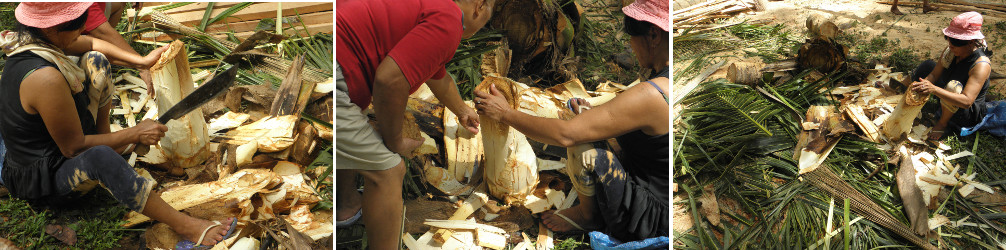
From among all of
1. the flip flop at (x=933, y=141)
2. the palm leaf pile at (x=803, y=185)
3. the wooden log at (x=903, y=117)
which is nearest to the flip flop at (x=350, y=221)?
the palm leaf pile at (x=803, y=185)

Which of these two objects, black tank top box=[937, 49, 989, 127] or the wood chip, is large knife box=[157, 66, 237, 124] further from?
black tank top box=[937, 49, 989, 127]

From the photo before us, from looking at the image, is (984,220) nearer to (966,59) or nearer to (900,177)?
(900,177)

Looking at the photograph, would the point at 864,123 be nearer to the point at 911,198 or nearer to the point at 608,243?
the point at 911,198

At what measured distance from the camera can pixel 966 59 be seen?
367 cm

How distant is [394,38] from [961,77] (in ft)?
11.3

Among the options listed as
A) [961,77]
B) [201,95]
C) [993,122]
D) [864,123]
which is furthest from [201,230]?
[993,122]

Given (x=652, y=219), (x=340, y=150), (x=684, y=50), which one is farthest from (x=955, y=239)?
(x=340, y=150)

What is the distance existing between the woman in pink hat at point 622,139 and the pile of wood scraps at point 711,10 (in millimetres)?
3396

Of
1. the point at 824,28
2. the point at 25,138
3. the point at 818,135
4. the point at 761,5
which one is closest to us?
the point at 25,138

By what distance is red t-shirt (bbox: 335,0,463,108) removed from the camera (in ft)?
5.64

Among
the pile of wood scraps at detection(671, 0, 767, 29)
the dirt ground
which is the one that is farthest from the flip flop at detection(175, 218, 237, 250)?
the pile of wood scraps at detection(671, 0, 767, 29)

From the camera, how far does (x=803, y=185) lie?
354 centimetres

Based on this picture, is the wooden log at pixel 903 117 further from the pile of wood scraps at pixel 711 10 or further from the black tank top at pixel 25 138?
the black tank top at pixel 25 138

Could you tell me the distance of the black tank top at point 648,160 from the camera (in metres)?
2.13
